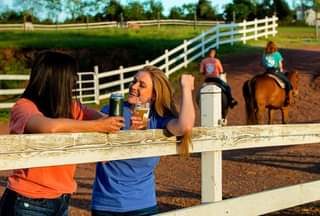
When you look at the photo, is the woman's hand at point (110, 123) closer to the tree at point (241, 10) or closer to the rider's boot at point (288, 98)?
the rider's boot at point (288, 98)

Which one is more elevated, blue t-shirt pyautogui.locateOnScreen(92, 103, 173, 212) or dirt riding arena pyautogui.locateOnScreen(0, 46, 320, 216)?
blue t-shirt pyautogui.locateOnScreen(92, 103, 173, 212)

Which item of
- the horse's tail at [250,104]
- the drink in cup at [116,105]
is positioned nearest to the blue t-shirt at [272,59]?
the horse's tail at [250,104]

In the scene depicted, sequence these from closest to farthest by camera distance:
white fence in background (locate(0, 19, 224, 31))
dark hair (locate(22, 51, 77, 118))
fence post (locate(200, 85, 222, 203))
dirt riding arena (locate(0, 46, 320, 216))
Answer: dark hair (locate(22, 51, 77, 118)), fence post (locate(200, 85, 222, 203)), dirt riding arena (locate(0, 46, 320, 216)), white fence in background (locate(0, 19, 224, 31))

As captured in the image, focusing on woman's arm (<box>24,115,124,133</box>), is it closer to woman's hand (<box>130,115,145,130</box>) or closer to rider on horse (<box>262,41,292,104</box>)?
woman's hand (<box>130,115,145,130</box>)

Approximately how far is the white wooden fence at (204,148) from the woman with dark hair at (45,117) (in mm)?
115

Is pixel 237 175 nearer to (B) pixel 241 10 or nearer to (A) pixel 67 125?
(A) pixel 67 125

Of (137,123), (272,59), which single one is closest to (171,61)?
(272,59)

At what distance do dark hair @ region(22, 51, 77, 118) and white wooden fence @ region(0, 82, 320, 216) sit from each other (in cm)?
21

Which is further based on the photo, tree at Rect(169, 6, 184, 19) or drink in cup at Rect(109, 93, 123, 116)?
tree at Rect(169, 6, 184, 19)

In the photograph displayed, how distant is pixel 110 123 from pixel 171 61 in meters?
24.6

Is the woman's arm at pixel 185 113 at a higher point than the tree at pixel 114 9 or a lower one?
lower

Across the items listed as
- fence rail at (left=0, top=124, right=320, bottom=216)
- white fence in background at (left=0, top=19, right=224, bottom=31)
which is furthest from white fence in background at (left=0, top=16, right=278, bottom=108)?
fence rail at (left=0, top=124, right=320, bottom=216)

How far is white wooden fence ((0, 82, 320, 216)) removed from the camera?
3346 millimetres

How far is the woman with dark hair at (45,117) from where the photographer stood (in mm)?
3531
